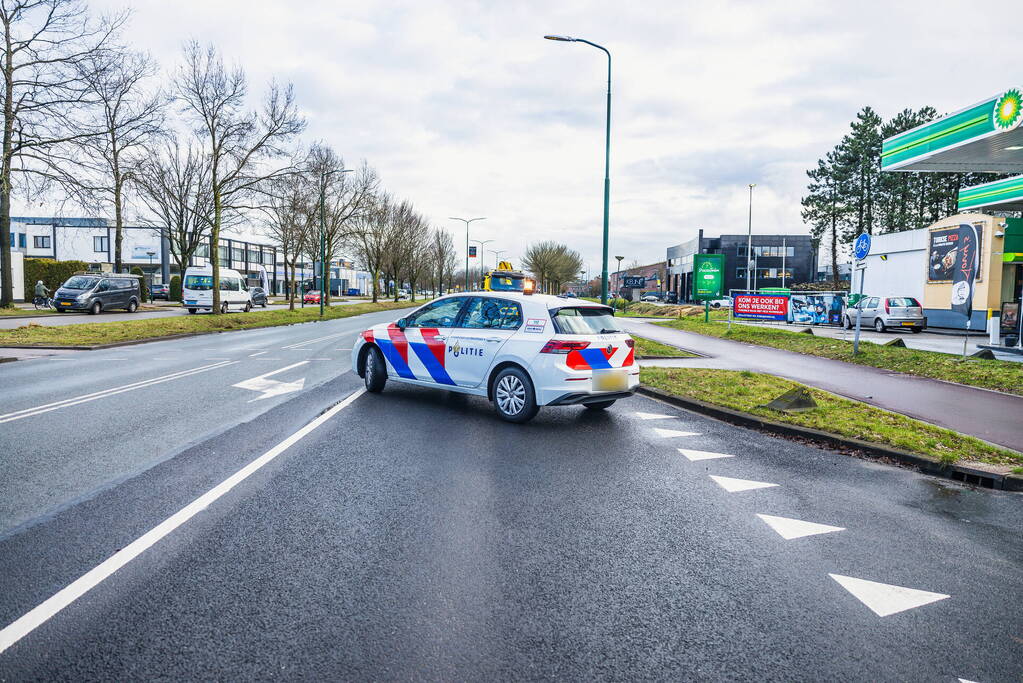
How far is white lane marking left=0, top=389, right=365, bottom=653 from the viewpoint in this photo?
2812 mm

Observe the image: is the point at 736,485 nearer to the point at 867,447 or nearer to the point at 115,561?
the point at 867,447

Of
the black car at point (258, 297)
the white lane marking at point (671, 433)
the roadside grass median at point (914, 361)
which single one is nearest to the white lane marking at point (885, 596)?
the white lane marking at point (671, 433)

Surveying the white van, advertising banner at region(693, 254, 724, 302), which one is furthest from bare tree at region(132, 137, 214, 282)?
advertising banner at region(693, 254, 724, 302)

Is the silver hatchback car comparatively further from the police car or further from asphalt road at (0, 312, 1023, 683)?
asphalt road at (0, 312, 1023, 683)

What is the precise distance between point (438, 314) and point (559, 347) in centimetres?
221

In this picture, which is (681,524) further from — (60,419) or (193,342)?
(193,342)

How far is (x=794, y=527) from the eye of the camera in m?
4.34

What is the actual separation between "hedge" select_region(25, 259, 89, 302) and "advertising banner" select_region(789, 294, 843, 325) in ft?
144

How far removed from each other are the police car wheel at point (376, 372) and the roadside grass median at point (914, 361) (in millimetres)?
10143

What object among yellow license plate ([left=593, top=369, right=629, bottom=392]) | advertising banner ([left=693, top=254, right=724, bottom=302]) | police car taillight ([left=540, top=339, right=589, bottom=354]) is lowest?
yellow license plate ([left=593, top=369, right=629, bottom=392])

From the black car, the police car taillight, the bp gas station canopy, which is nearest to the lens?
the police car taillight

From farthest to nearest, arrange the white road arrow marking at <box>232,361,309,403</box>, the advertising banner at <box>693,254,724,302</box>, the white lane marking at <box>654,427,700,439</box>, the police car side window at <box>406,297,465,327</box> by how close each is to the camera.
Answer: the advertising banner at <box>693,254,724,302</box>
the white road arrow marking at <box>232,361,309,403</box>
the police car side window at <box>406,297,465,327</box>
the white lane marking at <box>654,427,700,439</box>

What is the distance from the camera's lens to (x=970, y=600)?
3.28 metres

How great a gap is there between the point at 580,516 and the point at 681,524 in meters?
0.69
